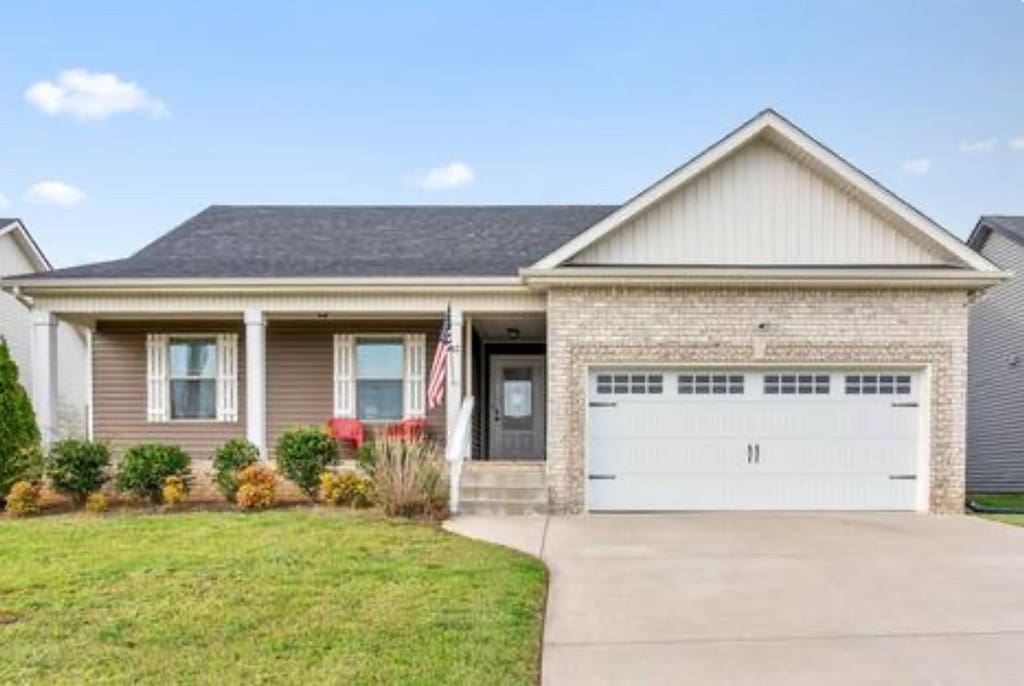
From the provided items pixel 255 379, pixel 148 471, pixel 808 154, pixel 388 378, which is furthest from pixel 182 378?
pixel 808 154

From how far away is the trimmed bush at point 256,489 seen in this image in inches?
435

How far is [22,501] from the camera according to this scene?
1077cm

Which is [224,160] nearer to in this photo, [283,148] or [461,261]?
[283,148]

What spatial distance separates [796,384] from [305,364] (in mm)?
8866

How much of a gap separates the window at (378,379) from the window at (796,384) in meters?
6.75

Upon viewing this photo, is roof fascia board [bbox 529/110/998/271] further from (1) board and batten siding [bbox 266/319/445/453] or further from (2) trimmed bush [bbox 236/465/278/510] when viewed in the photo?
(2) trimmed bush [bbox 236/465/278/510]

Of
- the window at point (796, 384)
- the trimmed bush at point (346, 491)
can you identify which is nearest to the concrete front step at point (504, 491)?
the trimmed bush at point (346, 491)

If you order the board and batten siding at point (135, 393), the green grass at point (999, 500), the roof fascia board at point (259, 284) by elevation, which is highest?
the roof fascia board at point (259, 284)

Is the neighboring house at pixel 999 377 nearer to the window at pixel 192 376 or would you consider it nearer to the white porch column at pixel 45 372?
the window at pixel 192 376

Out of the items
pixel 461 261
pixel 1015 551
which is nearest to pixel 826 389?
pixel 1015 551

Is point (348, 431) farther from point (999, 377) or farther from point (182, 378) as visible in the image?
point (999, 377)

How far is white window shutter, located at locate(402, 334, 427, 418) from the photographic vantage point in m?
14.4

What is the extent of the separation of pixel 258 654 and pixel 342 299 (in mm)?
8187

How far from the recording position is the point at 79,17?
58.6 feet
